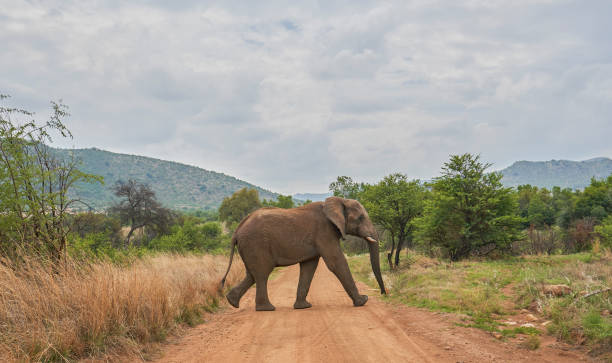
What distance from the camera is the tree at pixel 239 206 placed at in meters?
63.6

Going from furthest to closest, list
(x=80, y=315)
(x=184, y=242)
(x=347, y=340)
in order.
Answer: (x=184, y=242)
(x=347, y=340)
(x=80, y=315)

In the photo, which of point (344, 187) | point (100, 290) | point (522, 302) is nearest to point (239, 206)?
point (344, 187)

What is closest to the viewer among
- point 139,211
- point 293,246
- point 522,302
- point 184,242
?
point 522,302

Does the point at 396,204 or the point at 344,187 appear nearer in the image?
the point at 396,204

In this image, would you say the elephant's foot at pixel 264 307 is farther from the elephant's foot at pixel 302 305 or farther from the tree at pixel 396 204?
A: the tree at pixel 396 204

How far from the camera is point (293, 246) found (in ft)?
33.9

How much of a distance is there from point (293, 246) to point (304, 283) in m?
Answer: 1.11

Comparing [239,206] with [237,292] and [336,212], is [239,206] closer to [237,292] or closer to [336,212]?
[237,292]

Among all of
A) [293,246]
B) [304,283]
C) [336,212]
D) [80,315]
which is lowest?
[304,283]

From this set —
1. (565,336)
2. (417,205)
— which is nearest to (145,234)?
(417,205)

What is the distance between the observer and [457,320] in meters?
7.93

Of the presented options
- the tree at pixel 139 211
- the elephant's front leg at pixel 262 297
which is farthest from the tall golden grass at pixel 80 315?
the tree at pixel 139 211

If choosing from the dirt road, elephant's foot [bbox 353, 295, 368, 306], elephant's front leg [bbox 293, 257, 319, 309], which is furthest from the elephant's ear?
the dirt road

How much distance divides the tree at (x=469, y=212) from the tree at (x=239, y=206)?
43134 mm
